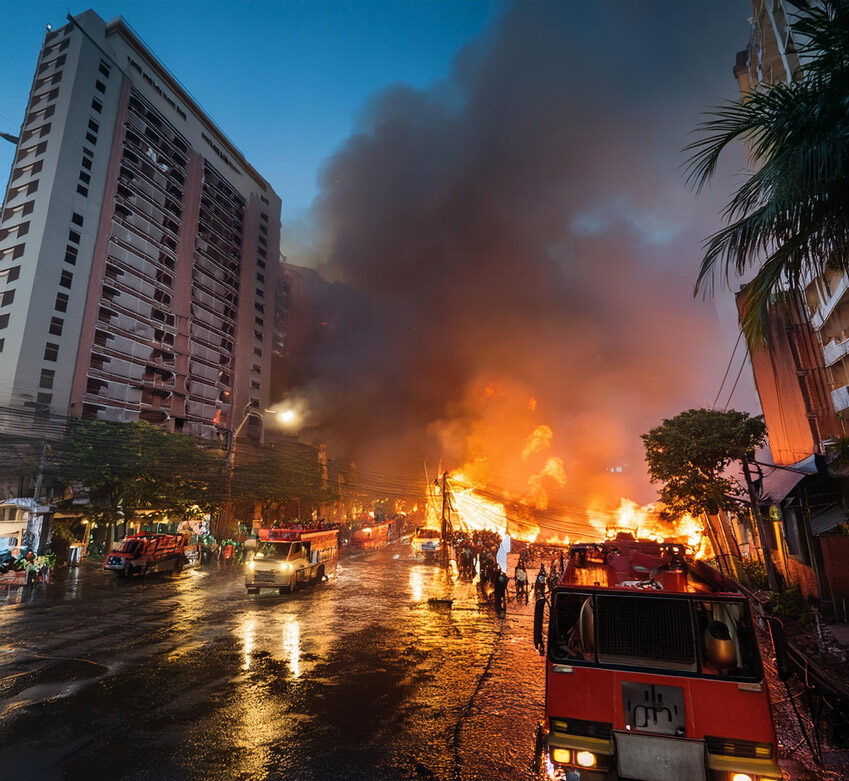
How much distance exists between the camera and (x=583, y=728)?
464 centimetres

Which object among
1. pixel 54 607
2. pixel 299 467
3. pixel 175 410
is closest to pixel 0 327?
pixel 175 410

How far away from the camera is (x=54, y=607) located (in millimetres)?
14781

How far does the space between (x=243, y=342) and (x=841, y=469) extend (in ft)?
208

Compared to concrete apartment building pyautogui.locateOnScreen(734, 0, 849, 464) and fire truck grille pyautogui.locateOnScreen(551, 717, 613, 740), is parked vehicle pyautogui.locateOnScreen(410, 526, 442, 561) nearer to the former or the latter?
concrete apartment building pyautogui.locateOnScreen(734, 0, 849, 464)

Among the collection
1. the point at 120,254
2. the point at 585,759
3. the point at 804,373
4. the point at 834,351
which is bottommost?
the point at 585,759

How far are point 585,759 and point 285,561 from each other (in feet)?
49.4

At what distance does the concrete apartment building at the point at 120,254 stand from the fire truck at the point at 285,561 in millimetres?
31683

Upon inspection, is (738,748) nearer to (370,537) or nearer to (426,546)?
(426,546)

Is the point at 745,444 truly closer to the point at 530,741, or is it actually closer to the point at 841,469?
the point at 841,469

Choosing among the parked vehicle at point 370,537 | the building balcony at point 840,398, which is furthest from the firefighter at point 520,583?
the parked vehicle at point 370,537

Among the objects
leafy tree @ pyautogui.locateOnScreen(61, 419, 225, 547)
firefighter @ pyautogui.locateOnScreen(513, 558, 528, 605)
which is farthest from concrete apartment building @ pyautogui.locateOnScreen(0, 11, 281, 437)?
firefighter @ pyautogui.locateOnScreen(513, 558, 528, 605)

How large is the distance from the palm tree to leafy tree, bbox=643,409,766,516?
10.7m

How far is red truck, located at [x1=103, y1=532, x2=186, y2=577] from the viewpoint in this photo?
20534mm

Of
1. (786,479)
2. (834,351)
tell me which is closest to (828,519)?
(786,479)
